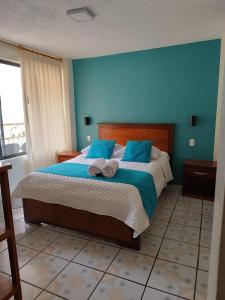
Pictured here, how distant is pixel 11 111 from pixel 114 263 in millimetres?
2948

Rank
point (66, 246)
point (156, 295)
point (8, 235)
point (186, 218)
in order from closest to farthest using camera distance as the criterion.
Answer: point (8, 235) → point (156, 295) → point (66, 246) → point (186, 218)

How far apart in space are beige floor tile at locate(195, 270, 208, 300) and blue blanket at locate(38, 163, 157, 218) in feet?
2.19

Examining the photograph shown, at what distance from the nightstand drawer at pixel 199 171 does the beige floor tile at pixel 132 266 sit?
5.47ft

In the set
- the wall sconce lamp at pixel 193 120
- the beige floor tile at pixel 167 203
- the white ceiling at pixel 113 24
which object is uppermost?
the white ceiling at pixel 113 24

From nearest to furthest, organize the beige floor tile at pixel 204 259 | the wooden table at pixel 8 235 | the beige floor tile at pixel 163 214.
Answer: the wooden table at pixel 8 235 → the beige floor tile at pixel 204 259 → the beige floor tile at pixel 163 214

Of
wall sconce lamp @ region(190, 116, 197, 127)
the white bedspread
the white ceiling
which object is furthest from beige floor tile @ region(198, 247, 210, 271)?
the white ceiling

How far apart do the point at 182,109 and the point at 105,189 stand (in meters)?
2.22

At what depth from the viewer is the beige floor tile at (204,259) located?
1.83 m

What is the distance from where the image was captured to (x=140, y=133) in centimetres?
384

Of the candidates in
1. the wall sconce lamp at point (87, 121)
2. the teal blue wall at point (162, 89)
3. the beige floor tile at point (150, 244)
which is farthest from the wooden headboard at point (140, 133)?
the beige floor tile at point (150, 244)

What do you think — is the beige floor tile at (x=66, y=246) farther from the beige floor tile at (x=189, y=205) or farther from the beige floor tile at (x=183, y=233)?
the beige floor tile at (x=189, y=205)

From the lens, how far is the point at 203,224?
2.51m

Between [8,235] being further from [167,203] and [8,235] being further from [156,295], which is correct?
[167,203]

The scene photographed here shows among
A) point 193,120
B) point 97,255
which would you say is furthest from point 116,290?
point 193,120
